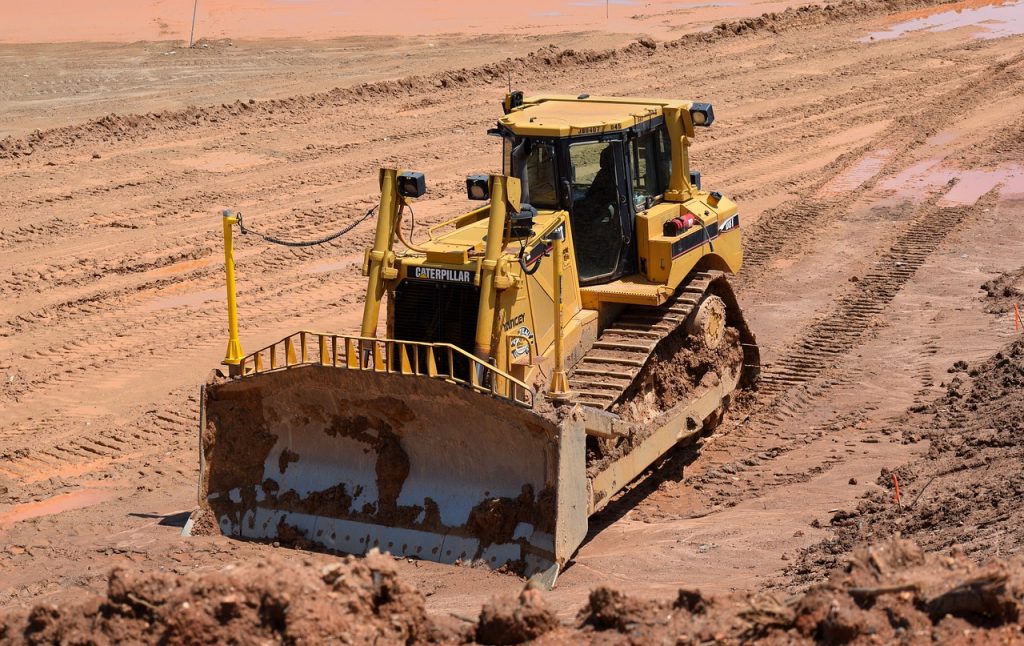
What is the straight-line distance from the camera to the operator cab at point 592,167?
9.73 meters

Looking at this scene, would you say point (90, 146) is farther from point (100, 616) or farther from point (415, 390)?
point (100, 616)

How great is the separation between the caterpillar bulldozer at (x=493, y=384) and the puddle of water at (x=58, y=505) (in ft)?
4.65

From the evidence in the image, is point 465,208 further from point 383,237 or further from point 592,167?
point 383,237

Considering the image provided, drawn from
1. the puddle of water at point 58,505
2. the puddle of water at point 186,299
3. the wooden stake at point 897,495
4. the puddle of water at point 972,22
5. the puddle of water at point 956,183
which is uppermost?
the puddle of water at point 972,22

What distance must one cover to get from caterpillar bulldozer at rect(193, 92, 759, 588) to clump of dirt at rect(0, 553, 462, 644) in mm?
2077

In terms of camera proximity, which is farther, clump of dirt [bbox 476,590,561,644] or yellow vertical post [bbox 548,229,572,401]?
yellow vertical post [bbox 548,229,572,401]

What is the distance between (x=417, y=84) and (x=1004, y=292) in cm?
1266

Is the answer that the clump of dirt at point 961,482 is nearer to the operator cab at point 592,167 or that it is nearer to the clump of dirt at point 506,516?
the clump of dirt at point 506,516

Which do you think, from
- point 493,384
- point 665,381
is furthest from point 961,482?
point 493,384

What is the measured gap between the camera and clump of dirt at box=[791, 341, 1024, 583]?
7.77 m

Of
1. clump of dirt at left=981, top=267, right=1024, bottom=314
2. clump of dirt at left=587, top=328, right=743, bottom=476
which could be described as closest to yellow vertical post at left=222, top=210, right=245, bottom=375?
clump of dirt at left=587, top=328, right=743, bottom=476

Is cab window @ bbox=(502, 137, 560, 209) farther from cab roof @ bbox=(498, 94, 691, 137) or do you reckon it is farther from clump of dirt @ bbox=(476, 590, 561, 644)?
clump of dirt @ bbox=(476, 590, 561, 644)

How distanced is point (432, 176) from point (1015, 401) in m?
10.2

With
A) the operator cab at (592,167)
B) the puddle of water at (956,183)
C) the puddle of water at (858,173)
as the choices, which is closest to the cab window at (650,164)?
the operator cab at (592,167)
